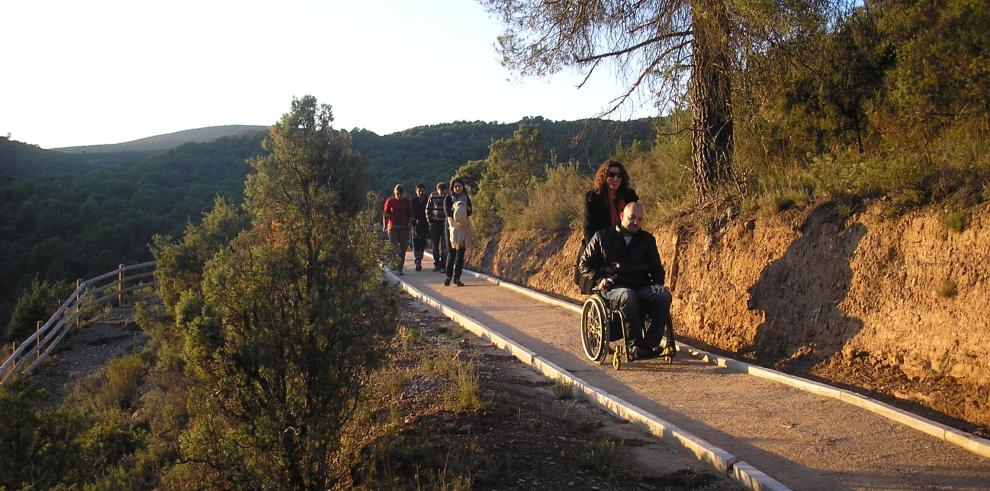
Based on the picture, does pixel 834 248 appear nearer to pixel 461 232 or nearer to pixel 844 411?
pixel 844 411

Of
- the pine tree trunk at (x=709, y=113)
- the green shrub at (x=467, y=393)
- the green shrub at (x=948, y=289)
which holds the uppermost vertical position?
the pine tree trunk at (x=709, y=113)

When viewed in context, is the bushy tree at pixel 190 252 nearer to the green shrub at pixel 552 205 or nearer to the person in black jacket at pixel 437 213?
the person in black jacket at pixel 437 213

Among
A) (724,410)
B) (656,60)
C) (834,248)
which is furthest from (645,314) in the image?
(656,60)

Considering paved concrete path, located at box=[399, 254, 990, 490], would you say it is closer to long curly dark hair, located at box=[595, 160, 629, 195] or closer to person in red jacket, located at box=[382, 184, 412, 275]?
long curly dark hair, located at box=[595, 160, 629, 195]

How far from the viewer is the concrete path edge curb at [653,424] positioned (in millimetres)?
4770

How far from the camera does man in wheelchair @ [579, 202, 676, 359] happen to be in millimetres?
7648

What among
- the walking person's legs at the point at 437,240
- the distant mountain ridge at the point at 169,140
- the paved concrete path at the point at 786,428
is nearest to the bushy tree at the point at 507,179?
the walking person's legs at the point at 437,240

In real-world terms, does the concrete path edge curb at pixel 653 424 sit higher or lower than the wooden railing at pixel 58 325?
higher

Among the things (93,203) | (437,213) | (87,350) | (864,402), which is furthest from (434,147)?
(864,402)

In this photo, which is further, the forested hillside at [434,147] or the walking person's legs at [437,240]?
the forested hillside at [434,147]

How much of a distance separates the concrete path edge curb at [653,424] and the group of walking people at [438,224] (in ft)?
13.4

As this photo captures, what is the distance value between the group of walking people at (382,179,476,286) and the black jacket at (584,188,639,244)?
4.50 metres

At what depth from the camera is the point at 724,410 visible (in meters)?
6.41

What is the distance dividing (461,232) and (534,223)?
3.83 m
